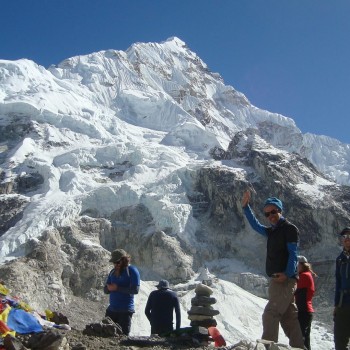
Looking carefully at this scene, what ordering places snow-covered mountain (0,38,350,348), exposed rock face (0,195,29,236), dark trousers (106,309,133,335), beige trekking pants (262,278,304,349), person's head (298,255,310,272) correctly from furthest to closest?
exposed rock face (0,195,29,236) < snow-covered mountain (0,38,350,348) < dark trousers (106,309,133,335) < person's head (298,255,310,272) < beige trekking pants (262,278,304,349)

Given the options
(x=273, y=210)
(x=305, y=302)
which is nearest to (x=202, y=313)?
(x=305, y=302)

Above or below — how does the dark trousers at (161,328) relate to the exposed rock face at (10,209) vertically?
below

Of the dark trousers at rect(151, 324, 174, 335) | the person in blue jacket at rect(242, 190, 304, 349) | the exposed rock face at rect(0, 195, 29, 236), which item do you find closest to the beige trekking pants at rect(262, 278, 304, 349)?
the person in blue jacket at rect(242, 190, 304, 349)

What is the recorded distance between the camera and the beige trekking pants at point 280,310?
709cm

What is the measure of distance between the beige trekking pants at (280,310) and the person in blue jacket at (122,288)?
3094mm

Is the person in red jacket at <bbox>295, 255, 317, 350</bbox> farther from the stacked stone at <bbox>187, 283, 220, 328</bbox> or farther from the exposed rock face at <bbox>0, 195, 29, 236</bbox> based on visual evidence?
the exposed rock face at <bbox>0, 195, 29, 236</bbox>

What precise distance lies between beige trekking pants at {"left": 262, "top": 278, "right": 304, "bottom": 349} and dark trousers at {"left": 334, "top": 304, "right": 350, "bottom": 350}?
1370 millimetres

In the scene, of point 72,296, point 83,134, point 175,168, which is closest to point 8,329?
point 72,296

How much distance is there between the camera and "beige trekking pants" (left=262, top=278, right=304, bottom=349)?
7090mm

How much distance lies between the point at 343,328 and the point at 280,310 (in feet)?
5.93

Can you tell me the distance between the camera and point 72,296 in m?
55.1

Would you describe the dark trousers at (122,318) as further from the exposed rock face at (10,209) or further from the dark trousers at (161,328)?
the exposed rock face at (10,209)

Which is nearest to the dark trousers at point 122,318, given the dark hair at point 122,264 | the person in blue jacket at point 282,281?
the dark hair at point 122,264

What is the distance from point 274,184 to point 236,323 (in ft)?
120
